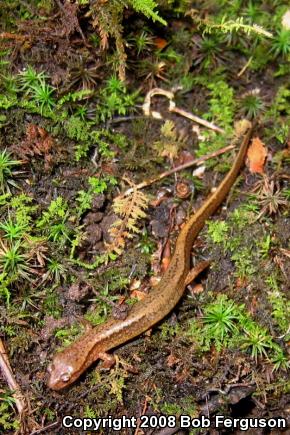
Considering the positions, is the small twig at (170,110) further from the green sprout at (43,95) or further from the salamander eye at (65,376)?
the salamander eye at (65,376)

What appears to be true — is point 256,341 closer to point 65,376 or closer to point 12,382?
point 65,376

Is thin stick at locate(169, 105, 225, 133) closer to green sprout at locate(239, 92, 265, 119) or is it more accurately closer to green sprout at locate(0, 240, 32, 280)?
green sprout at locate(239, 92, 265, 119)

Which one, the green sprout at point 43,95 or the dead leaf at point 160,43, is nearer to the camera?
the green sprout at point 43,95

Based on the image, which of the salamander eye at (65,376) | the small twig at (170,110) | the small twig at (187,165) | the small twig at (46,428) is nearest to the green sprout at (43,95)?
the small twig at (170,110)

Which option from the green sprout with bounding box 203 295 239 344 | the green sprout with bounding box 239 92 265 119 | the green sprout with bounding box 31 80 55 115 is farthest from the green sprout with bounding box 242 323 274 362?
the green sprout with bounding box 31 80 55 115

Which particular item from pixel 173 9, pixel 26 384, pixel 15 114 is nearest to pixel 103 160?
pixel 15 114

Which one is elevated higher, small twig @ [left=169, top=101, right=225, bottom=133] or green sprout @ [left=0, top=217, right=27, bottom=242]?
small twig @ [left=169, top=101, right=225, bottom=133]

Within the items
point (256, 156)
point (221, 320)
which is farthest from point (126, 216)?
point (256, 156)
